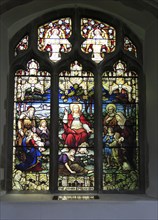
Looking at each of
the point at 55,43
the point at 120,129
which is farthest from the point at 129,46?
the point at 120,129

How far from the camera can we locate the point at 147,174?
543 centimetres

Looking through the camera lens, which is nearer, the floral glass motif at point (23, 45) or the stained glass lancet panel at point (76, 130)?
the stained glass lancet panel at point (76, 130)

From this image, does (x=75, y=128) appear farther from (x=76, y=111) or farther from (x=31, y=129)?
(x=31, y=129)

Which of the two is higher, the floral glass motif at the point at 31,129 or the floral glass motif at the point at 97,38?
the floral glass motif at the point at 97,38

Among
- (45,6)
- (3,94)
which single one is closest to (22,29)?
(45,6)

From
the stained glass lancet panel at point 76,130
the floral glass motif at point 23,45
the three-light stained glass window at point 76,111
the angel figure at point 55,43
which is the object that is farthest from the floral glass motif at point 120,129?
the floral glass motif at point 23,45

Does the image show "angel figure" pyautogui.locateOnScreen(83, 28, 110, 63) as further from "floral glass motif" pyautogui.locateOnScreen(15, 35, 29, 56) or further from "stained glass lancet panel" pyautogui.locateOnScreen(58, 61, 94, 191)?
"floral glass motif" pyautogui.locateOnScreen(15, 35, 29, 56)

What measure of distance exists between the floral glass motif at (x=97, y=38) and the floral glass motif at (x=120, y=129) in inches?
9.4

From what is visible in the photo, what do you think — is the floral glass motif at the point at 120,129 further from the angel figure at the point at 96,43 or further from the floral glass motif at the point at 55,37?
the floral glass motif at the point at 55,37

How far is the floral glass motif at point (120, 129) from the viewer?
18.4 ft

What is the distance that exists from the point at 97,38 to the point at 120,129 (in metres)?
1.22

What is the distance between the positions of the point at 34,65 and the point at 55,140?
1.02m

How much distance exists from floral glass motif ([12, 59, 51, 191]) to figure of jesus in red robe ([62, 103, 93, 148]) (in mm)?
232

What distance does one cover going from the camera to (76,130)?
571cm
